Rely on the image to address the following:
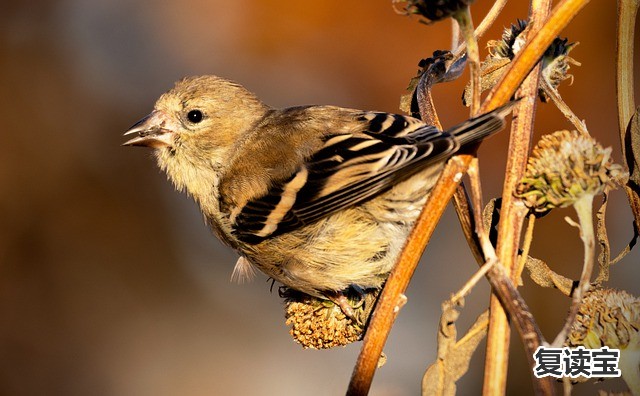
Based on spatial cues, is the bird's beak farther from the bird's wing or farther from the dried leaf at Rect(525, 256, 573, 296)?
the dried leaf at Rect(525, 256, 573, 296)

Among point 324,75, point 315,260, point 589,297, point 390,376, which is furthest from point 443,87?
point 589,297

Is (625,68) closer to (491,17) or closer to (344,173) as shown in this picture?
(491,17)

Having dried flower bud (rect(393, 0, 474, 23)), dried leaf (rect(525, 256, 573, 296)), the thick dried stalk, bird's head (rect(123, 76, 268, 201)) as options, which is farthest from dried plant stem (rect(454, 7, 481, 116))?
bird's head (rect(123, 76, 268, 201))

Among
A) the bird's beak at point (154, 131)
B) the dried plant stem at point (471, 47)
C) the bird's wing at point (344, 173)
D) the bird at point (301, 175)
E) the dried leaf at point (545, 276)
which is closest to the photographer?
the dried plant stem at point (471, 47)

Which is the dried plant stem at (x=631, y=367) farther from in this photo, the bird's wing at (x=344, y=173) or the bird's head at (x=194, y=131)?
the bird's head at (x=194, y=131)

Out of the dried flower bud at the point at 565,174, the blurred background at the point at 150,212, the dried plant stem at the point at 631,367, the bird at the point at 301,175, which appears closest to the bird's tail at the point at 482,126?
the bird at the point at 301,175

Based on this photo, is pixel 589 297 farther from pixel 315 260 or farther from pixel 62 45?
pixel 62 45
